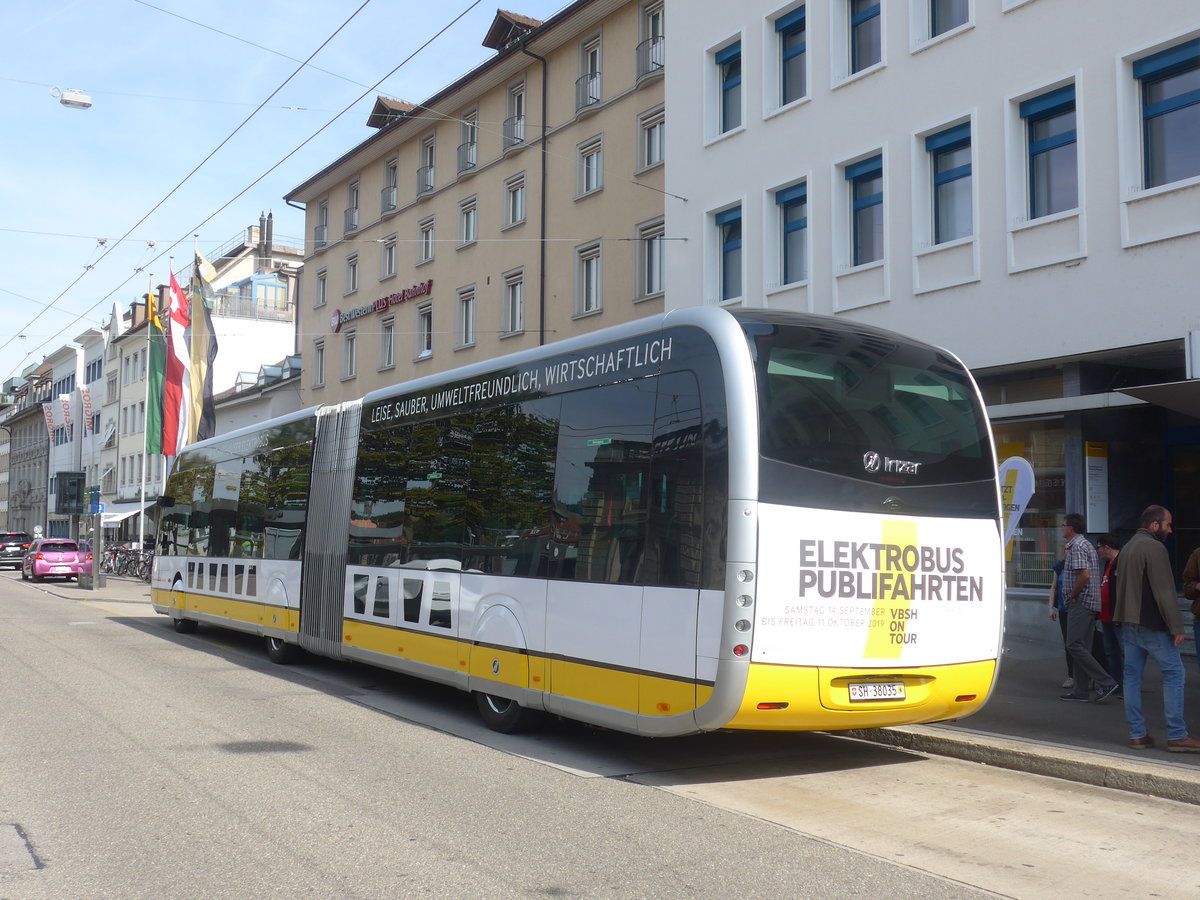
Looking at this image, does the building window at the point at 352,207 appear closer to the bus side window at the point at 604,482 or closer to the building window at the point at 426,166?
the building window at the point at 426,166

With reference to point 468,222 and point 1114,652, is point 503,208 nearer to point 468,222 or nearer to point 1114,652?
point 468,222

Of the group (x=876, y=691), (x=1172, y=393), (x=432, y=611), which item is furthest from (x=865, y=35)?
(x=876, y=691)

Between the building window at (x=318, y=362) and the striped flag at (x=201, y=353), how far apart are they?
306 inches

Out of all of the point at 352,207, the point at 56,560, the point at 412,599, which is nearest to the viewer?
the point at 412,599

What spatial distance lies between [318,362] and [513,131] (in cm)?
1403

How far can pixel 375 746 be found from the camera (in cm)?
880

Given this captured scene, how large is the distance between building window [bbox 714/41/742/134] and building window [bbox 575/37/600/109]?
5938mm

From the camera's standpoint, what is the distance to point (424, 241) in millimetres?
34656

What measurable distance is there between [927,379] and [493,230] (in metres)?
24.0

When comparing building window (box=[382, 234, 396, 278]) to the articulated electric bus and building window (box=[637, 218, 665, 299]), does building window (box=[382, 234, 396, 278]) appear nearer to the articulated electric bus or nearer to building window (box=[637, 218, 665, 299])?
building window (box=[637, 218, 665, 299])

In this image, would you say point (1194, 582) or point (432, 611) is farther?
point (432, 611)

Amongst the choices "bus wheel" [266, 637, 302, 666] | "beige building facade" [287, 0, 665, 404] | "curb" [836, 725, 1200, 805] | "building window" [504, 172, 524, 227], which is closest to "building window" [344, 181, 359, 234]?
"beige building facade" [287, 0, 665, 404]

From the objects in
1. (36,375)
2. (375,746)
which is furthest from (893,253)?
(36,375)

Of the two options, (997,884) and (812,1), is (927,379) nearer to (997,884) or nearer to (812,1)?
(997,884)
